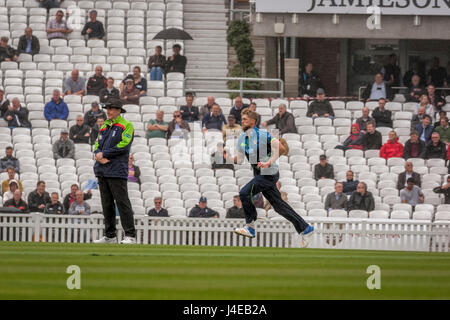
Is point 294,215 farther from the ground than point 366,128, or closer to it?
closer to it

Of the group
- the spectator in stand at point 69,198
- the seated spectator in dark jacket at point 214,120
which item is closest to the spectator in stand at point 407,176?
the seated spectator in dark jacket at point 214,120

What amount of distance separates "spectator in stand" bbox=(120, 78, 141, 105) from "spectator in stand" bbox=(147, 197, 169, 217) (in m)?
5.13

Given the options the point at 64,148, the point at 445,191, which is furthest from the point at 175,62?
the point at 445,191

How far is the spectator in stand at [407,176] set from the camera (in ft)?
68.2

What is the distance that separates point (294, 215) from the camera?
12.5m

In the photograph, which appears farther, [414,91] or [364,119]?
[414,91]

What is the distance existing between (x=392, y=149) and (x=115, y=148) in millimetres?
11035

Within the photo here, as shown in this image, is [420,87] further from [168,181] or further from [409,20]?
[168,181]

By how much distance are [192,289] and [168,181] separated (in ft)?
41.4

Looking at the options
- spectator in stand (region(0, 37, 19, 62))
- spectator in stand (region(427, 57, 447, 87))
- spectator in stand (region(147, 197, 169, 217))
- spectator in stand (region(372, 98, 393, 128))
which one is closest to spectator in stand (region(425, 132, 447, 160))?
spectator in stand (region(372, 98, 393, 128))

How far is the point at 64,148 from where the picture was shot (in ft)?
71.5

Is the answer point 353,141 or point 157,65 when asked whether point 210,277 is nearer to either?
point 353,141

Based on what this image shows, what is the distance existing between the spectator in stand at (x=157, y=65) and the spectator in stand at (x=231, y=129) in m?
3.77
